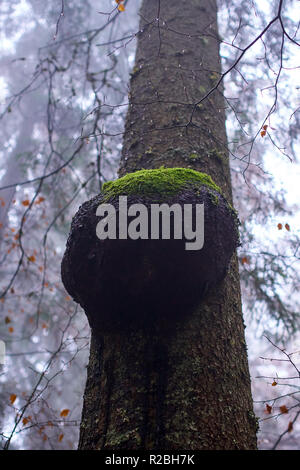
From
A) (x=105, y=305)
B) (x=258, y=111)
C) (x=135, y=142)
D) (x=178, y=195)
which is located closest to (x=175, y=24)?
(x=135, y=142)

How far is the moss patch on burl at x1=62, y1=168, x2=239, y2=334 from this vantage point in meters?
1.40

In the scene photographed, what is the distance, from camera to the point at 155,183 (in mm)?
1486

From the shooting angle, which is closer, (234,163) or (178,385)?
(178,385)

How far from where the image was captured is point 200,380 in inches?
52.1

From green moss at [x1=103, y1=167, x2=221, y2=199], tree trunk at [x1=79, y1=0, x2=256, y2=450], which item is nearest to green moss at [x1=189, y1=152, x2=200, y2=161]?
tree trunk at [x1=79, y1=0, x2=256, y2=450]

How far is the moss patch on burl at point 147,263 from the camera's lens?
1.40 m

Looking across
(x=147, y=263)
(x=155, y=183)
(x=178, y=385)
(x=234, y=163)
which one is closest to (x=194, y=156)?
(x=155, y=183)

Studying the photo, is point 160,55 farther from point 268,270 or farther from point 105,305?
point 268,270

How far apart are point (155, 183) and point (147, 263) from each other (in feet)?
1.05

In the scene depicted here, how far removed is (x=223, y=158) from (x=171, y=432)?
1492 mm

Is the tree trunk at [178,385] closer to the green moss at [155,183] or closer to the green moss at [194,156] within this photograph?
the green moss at [194,156]

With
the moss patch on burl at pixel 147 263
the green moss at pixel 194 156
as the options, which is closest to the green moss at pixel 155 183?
the moss patch on burl at pixel 147 263

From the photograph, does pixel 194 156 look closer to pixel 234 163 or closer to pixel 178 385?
pixel 178 385

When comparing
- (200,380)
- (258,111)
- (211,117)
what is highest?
(258,111)
